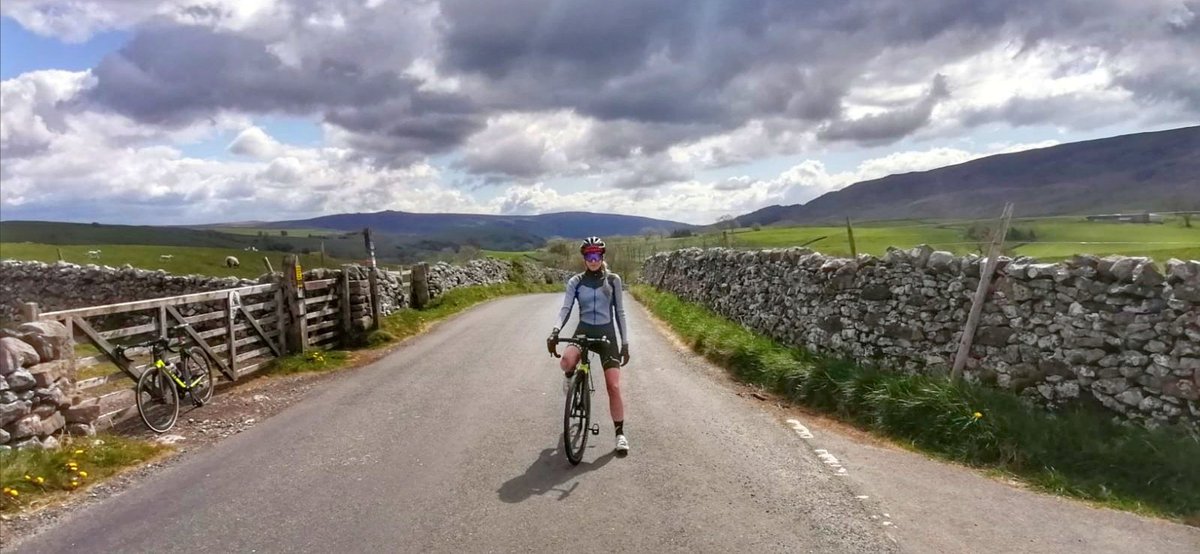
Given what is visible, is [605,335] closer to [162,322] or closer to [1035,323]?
[1035,323]

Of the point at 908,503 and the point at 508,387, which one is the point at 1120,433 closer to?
the point at 908,503

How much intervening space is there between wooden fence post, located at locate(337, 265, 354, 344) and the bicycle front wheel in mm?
7148

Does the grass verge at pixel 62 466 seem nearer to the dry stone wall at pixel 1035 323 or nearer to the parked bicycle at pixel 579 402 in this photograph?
the parked bicycle at pixel 579 402

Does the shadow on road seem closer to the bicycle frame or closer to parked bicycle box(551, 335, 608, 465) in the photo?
parked bicycle box(551, 335, 608, 465)

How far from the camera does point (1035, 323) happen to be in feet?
26.3

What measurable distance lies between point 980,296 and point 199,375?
9862 millimetres

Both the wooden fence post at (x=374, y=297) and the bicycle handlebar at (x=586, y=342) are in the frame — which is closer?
the bicycle handlebar at (x=586, y=342)

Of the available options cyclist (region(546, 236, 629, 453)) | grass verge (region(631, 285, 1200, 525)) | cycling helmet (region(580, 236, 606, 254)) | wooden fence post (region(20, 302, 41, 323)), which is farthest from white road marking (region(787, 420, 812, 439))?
wooden fence post (region(20, 302, 41, 323))

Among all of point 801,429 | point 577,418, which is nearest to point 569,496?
point 577,418

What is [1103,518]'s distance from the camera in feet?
19.0

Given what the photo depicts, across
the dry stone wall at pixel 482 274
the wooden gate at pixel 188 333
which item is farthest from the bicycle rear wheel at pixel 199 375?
the dry stone wall at pixel 482 274

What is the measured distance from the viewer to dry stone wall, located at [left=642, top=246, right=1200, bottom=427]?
267 inches

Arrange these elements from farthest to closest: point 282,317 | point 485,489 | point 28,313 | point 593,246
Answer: point 282,317
point 28,313
point 593,246
point 485,489

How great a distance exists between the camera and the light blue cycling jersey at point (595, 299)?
720 centimetres
